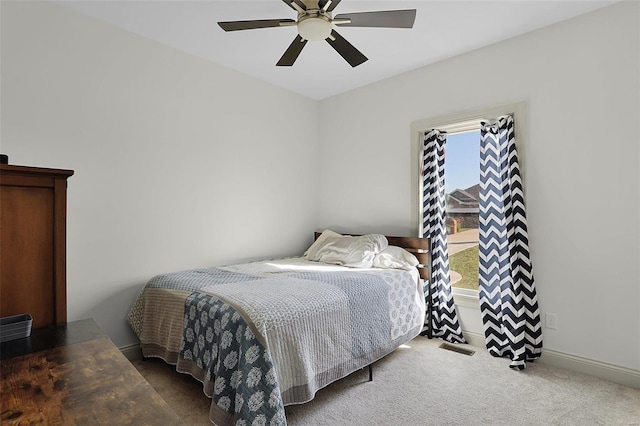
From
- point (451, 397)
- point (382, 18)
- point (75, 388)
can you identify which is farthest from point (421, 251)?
point (75, 388)

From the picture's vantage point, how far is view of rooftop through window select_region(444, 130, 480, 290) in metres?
3.19

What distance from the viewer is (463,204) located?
3.28m

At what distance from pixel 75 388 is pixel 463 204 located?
313cm

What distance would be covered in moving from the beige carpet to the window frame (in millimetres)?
643

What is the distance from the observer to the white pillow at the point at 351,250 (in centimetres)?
315

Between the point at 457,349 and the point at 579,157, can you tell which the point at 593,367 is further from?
the point at 579,157

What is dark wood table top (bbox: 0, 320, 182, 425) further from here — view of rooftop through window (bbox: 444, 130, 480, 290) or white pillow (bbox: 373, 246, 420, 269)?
view of rooftop through window (bbox: 444, 130, 480, 290)

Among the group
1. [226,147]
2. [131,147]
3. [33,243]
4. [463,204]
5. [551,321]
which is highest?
[226,147]

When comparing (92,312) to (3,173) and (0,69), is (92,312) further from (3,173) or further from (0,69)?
(0,69)

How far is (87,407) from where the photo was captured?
95cm

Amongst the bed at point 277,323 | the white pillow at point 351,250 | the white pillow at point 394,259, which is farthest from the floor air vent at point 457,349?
the white pillow at point 351,250

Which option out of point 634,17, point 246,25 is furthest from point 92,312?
point 634,17

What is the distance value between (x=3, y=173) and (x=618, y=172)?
3.47 metres

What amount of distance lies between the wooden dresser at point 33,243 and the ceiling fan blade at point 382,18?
1697 millimetres
